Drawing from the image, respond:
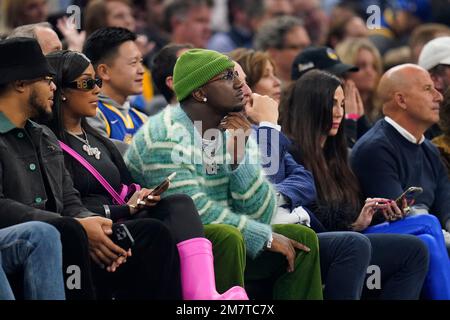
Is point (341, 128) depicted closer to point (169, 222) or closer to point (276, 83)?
point (276, 83)

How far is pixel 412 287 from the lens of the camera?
688 centimetres

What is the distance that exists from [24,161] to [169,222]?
31.3 inches

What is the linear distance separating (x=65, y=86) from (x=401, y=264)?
2218 mm

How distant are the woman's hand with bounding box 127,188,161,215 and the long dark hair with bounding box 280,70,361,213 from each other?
1444 millimetres

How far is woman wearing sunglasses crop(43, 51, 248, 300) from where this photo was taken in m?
5.85

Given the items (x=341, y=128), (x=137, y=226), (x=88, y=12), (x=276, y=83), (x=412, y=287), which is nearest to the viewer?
(x=137, y=226)

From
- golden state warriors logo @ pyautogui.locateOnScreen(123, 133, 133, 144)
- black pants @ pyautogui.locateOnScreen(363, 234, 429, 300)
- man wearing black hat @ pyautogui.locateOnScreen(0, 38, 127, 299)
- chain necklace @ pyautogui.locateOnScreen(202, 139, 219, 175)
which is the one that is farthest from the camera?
golden state warriors logo @ pyautogui.locateOnScreen(123, 133, 133, 144)

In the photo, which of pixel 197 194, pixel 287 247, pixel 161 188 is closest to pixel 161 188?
pixel 161 188

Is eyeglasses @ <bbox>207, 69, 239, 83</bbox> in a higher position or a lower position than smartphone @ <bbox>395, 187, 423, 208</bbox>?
higher

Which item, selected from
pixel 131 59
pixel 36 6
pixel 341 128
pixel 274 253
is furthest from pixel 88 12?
pixel 274 253

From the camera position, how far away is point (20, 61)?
237 inches

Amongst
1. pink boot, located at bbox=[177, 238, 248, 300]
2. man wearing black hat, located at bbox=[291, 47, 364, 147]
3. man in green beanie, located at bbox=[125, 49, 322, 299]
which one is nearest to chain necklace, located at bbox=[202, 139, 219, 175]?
man in green beanie, located at bbox=[125, 49, 322, 299]

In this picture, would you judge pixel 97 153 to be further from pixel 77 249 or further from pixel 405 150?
pixel 405 150

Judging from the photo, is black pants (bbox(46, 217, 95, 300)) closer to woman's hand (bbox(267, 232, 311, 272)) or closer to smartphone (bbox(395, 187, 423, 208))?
woman's hand (bbox(267, 232, 311, 272))
